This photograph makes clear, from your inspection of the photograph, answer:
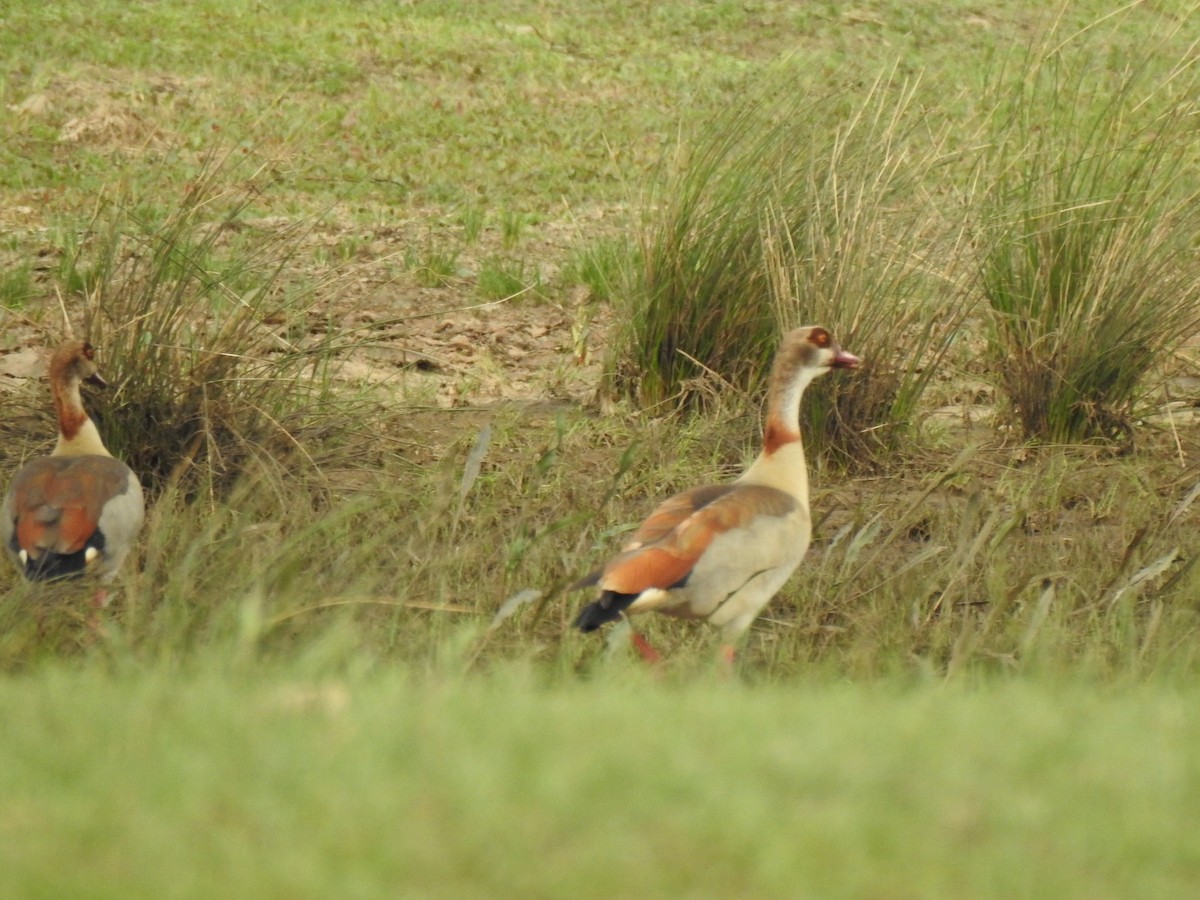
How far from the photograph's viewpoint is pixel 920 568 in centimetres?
607

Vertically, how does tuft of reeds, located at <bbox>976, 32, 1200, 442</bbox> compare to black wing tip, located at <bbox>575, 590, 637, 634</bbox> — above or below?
above

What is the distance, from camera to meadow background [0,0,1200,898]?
8.23 feet

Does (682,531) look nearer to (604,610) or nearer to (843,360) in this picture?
(604,610)

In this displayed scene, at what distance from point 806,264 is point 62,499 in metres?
3.09

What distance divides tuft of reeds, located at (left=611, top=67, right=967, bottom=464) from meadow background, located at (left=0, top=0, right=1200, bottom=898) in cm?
2

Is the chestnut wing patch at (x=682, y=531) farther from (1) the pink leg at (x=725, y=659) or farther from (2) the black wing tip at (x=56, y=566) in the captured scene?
(2) the black wing tip at (x=56, y=566)

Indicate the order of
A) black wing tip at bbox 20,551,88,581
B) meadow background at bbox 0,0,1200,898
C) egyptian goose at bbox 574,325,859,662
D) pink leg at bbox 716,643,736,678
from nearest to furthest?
meadow background at bbox 0,0,1200,898
pink leg at bbox 716,643,736,678
egyptian goose at bbox 574,325,859,662
black wing tip at bbox 20,551,88,581

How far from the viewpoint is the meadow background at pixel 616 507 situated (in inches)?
98.8

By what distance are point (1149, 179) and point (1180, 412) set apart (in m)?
1.39

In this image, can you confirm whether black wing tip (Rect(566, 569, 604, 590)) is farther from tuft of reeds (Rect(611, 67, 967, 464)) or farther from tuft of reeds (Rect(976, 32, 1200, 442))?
tuft of reeds (Rect(976, 32, 1200, 442))

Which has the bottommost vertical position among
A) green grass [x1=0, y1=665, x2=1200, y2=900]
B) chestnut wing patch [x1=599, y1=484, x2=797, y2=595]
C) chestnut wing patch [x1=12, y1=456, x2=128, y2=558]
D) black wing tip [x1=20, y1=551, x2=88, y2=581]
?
black wing tip [x1=20, y1=551, x2=88, y2=581]

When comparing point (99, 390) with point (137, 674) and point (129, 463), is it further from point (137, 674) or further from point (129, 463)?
point (137, 674)

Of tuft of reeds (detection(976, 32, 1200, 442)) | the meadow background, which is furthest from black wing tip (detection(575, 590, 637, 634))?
tuft of reeds (detection(976, 32, 1200, 442))

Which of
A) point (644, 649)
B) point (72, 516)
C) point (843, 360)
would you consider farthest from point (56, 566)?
point (843, 360)
